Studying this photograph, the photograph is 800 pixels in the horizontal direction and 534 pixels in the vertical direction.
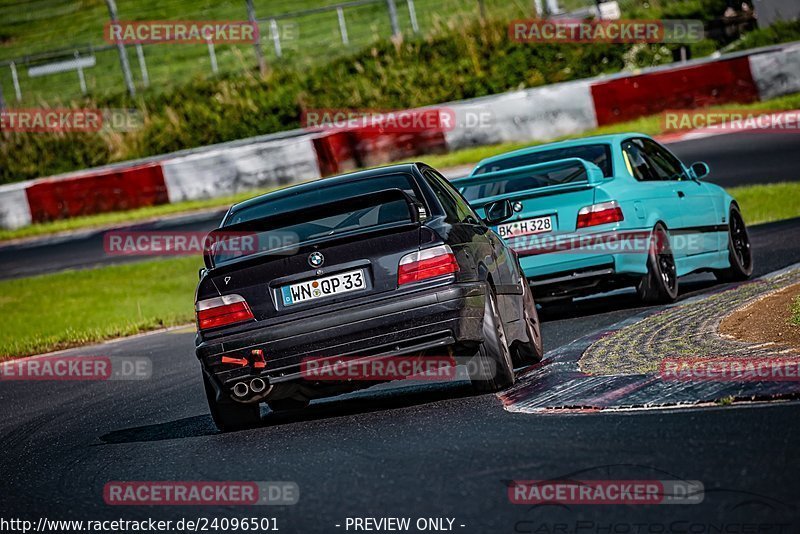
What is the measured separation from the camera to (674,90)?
22.6 m

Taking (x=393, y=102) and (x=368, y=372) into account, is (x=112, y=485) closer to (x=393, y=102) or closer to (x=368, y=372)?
(x=368, y=372)

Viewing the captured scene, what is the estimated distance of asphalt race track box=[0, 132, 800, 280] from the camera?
18.2 meters

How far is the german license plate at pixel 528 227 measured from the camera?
10.4 m

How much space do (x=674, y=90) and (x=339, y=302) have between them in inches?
658

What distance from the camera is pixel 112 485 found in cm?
616

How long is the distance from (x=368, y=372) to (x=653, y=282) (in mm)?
4092

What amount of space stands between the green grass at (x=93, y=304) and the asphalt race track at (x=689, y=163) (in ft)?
4.64

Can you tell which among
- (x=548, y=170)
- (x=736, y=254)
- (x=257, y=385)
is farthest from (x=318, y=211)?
(x=736, y=254)

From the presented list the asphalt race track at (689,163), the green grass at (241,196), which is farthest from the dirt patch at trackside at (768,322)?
the green grass at (241,196)

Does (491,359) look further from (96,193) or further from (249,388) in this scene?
(96,193)

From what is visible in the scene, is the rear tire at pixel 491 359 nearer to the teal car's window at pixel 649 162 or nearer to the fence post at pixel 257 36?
the teal car's window at pixel 649 162

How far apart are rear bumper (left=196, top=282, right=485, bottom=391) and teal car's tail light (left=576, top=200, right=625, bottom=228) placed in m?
3.50

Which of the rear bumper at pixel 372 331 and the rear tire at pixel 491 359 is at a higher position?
the rear bumper at pixel 372 331

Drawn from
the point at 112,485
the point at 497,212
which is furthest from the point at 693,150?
the point at 112,485
